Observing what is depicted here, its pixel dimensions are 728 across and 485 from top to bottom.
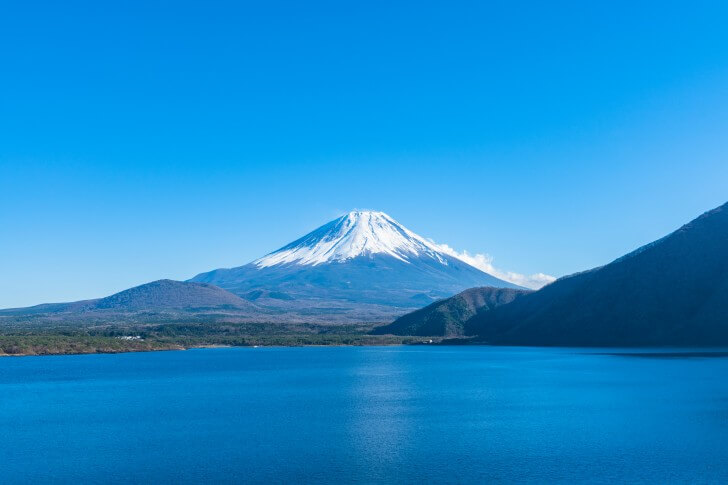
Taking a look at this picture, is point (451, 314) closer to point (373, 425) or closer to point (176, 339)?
point (176, 339)

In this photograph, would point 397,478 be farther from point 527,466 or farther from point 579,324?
point 579,324

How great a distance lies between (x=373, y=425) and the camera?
44938 mm

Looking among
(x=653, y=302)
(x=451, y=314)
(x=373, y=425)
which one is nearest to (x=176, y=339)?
(x=451, y=314)

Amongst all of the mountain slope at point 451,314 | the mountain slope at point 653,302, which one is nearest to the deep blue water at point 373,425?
the mountain slope at point 653,302

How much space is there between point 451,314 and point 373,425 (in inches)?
4966

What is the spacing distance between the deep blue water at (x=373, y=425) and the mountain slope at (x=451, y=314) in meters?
82.1

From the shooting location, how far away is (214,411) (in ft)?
170

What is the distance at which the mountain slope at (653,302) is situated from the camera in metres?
114

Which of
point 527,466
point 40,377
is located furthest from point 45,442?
point 40,377

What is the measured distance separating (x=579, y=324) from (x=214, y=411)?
93454mm

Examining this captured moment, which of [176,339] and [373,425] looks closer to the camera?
[373,425]

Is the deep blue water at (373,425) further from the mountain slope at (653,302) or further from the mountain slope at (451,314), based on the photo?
the mountain slope at (451,314)

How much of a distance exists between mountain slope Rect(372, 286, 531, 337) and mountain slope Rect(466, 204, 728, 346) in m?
19.9

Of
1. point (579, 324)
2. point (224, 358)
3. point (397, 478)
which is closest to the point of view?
point (397, 478)
